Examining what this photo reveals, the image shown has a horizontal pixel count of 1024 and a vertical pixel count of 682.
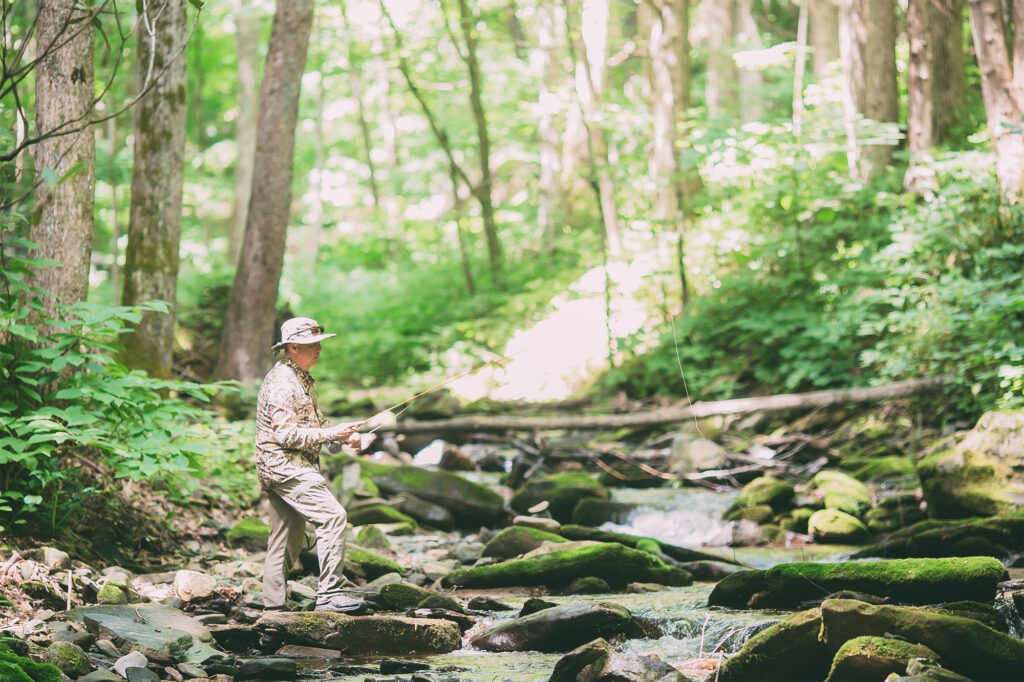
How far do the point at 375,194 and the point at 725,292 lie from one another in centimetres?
1978

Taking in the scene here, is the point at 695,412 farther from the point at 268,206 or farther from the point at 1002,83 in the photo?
the point at 268,206

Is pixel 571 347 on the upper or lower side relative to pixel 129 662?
upper

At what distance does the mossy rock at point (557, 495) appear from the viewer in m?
10.7

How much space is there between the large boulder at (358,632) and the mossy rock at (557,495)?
15.5ft

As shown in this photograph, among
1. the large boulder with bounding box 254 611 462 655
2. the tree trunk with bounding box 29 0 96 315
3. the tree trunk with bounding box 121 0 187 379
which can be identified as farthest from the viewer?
the tree trunk with bounding box 121 0 187 379

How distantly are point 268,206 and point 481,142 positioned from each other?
10.1 meters

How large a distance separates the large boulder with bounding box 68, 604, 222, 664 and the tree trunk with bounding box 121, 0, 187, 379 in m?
4.36

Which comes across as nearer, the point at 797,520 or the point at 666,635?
the point at 666,635

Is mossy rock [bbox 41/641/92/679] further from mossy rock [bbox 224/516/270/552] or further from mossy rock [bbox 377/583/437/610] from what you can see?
mossy rock [bbox 224/516/270/552]

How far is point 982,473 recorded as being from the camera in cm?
835

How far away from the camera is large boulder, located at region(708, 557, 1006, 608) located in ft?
19.1

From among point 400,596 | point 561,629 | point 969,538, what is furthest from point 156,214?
point 969,538

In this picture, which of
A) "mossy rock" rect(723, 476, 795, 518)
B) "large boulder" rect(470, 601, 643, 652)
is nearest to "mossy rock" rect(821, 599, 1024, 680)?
"large boulder" rect(470, 601, 643, 652)

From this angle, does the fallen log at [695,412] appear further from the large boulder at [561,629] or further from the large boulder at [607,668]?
the large boulder at [607,668]
